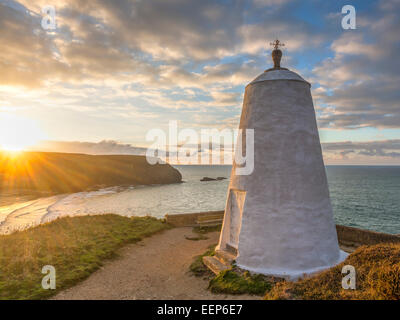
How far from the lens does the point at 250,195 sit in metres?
8.05

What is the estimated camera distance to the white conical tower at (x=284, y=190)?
24.6 feet

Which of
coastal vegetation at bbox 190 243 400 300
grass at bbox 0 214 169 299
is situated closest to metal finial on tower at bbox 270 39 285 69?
coastal vegetation at bbox 190 243 400 300

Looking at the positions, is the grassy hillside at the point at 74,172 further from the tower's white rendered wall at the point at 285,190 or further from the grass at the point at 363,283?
the grass at the point at 363,283

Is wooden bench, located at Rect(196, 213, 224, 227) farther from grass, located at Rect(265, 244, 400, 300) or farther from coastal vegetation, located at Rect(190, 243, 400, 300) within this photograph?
grass, located at Rect(265, 244, 400, 300)

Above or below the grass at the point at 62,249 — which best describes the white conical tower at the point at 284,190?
above

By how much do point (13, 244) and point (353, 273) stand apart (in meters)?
12.6

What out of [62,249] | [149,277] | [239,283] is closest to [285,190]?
[239,283]

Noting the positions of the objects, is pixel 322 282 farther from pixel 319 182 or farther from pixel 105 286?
pixel 105 286

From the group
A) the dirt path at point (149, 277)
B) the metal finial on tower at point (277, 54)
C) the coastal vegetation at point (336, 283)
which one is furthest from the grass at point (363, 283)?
the metal finial on tower at point (277, 54)

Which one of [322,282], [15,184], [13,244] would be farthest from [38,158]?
[322,282]

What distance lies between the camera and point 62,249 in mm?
10453

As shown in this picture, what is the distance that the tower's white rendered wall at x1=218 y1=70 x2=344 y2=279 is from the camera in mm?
7504

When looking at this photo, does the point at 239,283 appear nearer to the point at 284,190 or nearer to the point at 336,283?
the point at 336,283

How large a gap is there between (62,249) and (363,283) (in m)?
10.7
